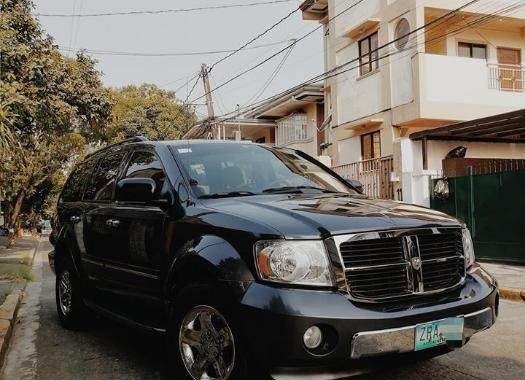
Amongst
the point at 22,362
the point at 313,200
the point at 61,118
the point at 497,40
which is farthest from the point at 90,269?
the point at 497,40

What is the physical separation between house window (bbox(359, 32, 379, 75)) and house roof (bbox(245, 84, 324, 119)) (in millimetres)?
4040

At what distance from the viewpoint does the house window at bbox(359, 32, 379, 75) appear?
17281 millimetres

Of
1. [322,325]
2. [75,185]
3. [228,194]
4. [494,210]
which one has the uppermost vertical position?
[75,185]

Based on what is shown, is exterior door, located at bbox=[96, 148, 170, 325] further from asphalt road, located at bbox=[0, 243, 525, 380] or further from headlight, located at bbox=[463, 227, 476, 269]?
headlight, located at bbox=[463, 227, 476, 269]

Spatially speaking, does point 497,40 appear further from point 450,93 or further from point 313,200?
point 313,200

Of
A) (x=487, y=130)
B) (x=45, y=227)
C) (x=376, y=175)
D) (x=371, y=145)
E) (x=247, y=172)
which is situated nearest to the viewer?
(x=247, y=172)

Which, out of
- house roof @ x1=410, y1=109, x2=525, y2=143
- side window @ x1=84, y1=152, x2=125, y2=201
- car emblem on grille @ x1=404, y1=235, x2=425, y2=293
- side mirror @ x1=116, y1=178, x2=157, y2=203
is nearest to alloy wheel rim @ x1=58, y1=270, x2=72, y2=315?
side window @ x1=84, y1=152, x2=125, y2=201

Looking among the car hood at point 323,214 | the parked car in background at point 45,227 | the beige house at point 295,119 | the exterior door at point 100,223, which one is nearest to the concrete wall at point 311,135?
the beige house at point 295,119

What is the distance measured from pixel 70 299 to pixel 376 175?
11022 mm

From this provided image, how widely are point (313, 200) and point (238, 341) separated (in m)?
1.17

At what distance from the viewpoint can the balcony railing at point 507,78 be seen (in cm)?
1630

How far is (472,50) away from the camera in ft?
55.9

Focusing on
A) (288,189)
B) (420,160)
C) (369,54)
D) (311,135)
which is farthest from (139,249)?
(311,135)

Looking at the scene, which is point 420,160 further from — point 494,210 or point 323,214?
point 323,214
